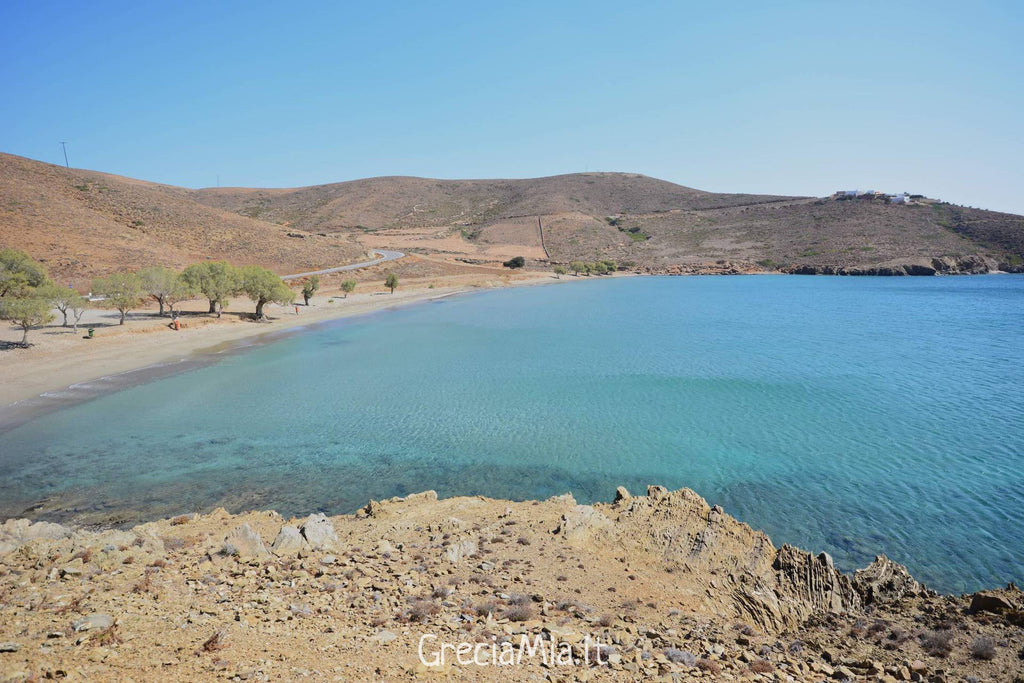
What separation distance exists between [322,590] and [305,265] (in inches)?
2756

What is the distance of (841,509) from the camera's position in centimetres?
1332

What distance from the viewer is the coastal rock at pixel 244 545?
8.96 m

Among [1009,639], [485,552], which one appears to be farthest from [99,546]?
[1009,639]

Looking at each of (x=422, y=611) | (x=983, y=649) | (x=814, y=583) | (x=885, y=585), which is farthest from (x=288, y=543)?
(x=983, y=649)

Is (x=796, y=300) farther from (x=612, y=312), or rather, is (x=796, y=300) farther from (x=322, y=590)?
(x=322, y=590)

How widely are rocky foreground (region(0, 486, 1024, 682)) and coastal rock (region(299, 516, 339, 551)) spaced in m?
0.04

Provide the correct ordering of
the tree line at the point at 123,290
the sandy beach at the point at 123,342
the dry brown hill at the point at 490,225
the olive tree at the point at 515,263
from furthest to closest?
the olive tree at the point at 515,263 → the dry brown hill at the point at 490,225 → the tree line at the point at 123,290 → the sandy beach at the point at 123,342

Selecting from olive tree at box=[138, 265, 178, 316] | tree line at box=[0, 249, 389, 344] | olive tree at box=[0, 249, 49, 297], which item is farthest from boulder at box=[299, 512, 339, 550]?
olive tree at box=[138, 265, 178, 316]

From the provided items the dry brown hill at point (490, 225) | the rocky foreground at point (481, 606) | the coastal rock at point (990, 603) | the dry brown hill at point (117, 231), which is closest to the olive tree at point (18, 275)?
the dry brown hill at point (117, 231)

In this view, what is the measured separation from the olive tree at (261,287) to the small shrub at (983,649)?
149 ft

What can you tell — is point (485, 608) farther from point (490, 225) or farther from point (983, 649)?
point (490, 225)

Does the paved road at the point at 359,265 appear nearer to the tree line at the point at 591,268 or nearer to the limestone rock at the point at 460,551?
the tree line at the point at 591,268

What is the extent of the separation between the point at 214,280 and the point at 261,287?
11.0 ft

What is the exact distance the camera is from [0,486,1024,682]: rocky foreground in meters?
6.26
